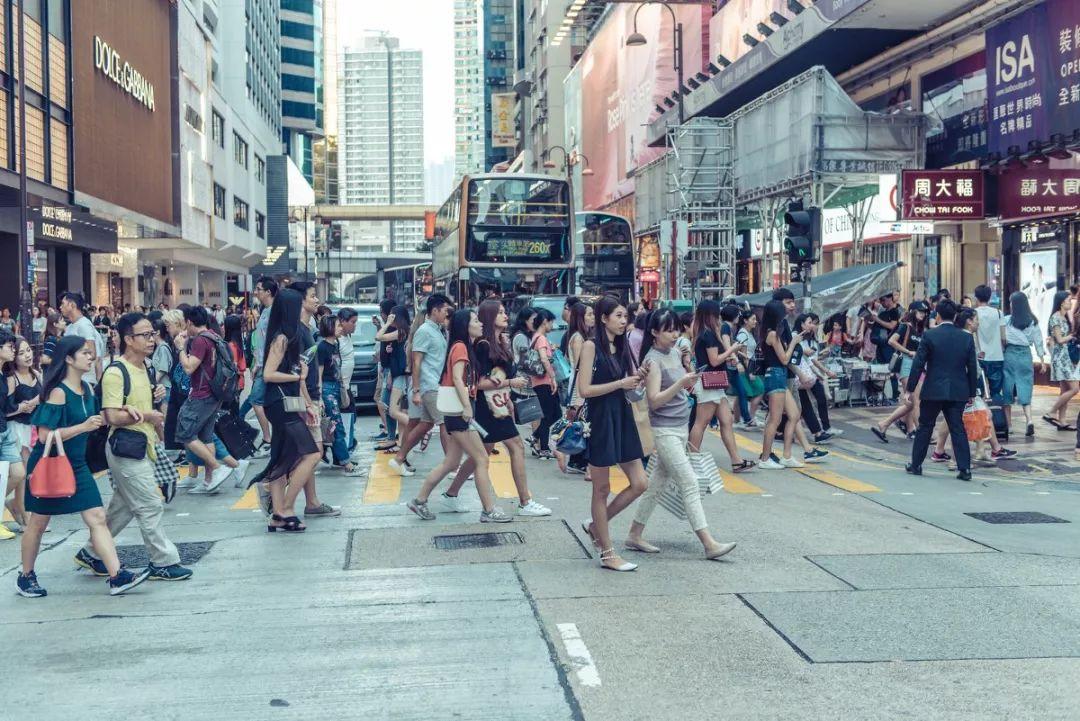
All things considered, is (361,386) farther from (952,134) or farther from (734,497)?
(952,134)

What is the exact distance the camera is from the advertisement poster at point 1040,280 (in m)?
21.1

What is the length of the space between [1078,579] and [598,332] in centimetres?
327

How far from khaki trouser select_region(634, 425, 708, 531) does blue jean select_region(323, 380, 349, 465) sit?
4958 millimetres

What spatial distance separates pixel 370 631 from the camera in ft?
20.6

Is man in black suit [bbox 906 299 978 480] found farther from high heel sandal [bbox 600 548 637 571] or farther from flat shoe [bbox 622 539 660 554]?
high heel sandal [bbox 600 548 637 571]

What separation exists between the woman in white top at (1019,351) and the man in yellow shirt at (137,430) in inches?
417

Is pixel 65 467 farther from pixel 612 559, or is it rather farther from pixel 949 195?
pixel 949 195

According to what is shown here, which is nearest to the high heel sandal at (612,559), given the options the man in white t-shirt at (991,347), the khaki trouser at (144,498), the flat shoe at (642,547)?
the flat shoe at (642,547)

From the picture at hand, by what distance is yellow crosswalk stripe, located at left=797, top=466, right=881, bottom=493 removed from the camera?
11273mm

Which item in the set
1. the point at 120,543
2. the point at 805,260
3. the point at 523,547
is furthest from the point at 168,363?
the point at 805,260

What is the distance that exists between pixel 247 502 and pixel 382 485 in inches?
53.6

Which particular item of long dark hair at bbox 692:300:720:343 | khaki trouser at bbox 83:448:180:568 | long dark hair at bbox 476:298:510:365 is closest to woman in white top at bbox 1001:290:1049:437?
long dark hair at bbox 692:300:720:343

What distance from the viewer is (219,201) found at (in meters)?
55.7

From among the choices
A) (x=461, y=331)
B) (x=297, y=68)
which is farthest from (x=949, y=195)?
(x=297, y=68)
